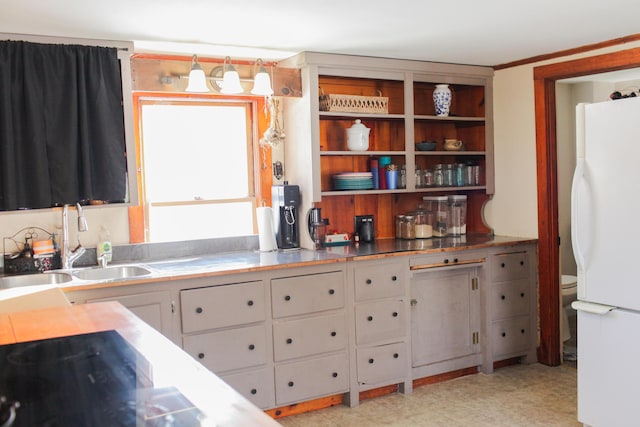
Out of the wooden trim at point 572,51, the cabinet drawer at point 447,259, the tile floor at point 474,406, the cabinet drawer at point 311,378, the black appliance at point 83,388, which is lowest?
the tile floor at point 474,406

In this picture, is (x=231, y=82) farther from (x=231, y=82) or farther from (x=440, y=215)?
(x=440, y=215)

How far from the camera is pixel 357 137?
4.10 metres

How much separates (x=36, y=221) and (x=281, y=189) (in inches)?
56.3

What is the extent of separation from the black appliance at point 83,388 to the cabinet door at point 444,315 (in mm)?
2471

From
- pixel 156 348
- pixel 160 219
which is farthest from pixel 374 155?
pixel 156 348

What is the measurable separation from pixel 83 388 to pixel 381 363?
8.60 ft

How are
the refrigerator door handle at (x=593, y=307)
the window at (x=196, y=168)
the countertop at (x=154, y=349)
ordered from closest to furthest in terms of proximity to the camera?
1. the countertop at (x=154, y=349)
2. the refrigerator door handle at (x=593, y=307)
3. the window at (x=196, y=168)

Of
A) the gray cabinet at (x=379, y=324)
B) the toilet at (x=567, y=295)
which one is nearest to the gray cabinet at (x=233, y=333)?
the gray cabinet at (x=379, y=324)

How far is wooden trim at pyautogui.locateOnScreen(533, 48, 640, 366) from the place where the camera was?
425 cm

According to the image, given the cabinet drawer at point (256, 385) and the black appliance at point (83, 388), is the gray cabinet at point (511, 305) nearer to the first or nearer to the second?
the cabinet drawer at point (256, 385)

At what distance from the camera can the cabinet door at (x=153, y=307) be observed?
3041 millimetres

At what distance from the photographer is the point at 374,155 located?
437 centimetres

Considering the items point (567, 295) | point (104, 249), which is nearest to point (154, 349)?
point (104, 249)

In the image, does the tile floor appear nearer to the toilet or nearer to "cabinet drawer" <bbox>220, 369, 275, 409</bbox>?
"cabinet drawer" <bbox>220, 369, 275, 409</bbox>
